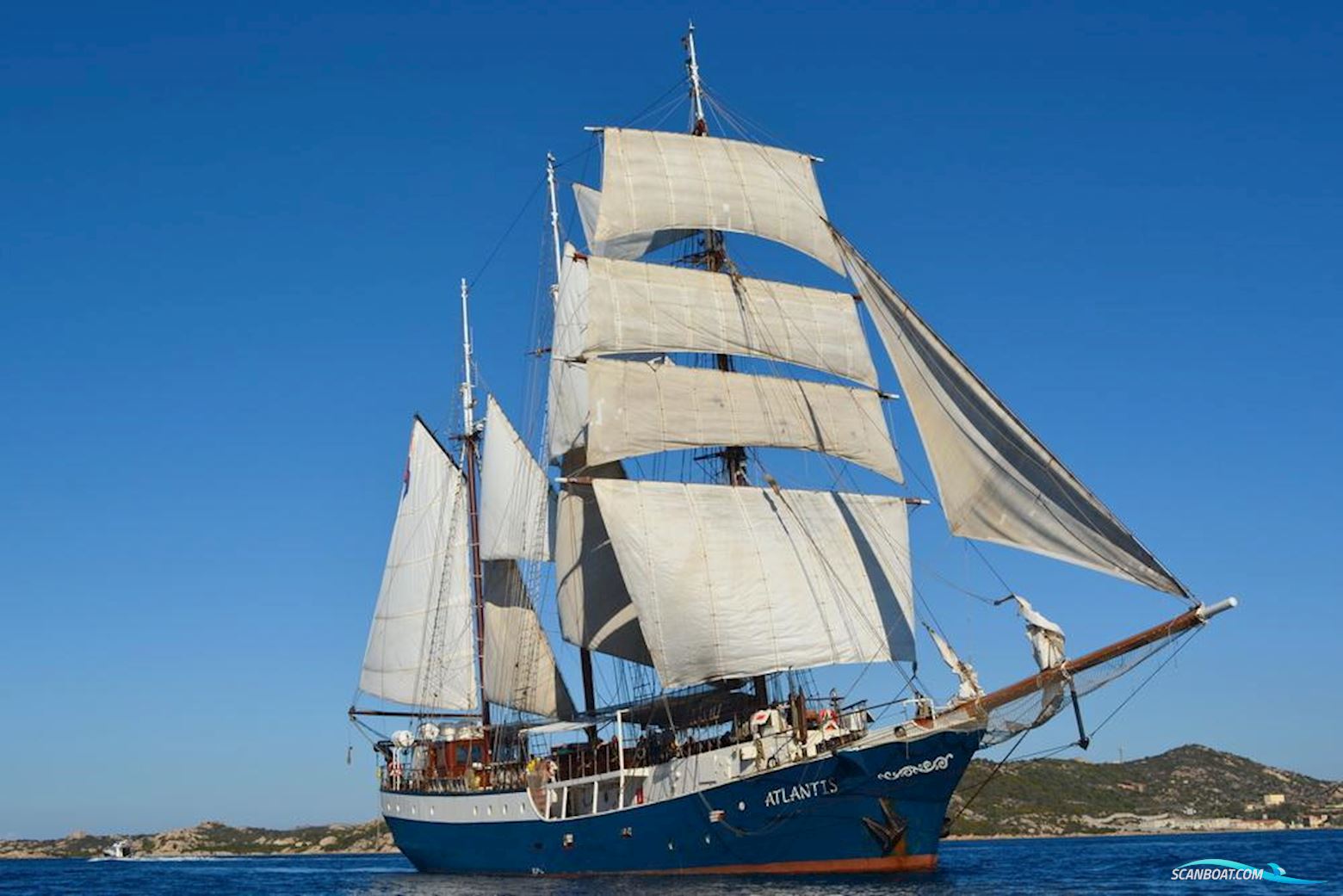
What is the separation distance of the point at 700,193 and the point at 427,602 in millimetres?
25818

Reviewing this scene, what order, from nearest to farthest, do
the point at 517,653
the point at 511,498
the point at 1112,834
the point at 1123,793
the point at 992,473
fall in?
the point at 992,473 < the point at 511,498 < the point at 517,653 < the point at 1112,834 < the point at 1123,793

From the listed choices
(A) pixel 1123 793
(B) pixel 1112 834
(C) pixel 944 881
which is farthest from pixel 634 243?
(A) pixel 1123 793

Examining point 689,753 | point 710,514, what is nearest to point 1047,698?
point 689,753

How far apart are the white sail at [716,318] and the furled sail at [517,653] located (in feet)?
52.0

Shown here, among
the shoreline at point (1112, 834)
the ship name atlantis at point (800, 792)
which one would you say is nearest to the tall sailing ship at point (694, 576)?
the ship name atlantis at point (800, 792)

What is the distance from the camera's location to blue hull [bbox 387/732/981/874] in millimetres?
45397

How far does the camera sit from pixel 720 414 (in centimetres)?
6109

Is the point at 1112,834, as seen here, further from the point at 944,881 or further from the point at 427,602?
the point at 944,881

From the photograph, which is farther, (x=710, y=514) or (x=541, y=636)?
(x=541, y=636)

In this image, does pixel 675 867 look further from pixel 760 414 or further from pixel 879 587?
pixel 760 414

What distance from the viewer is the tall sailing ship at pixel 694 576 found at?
45.6m

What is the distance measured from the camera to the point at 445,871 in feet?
220

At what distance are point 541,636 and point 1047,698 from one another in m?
32.5

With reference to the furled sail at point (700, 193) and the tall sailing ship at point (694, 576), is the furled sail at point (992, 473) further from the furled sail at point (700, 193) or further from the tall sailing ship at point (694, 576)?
the furled sail at point (700, 193)
